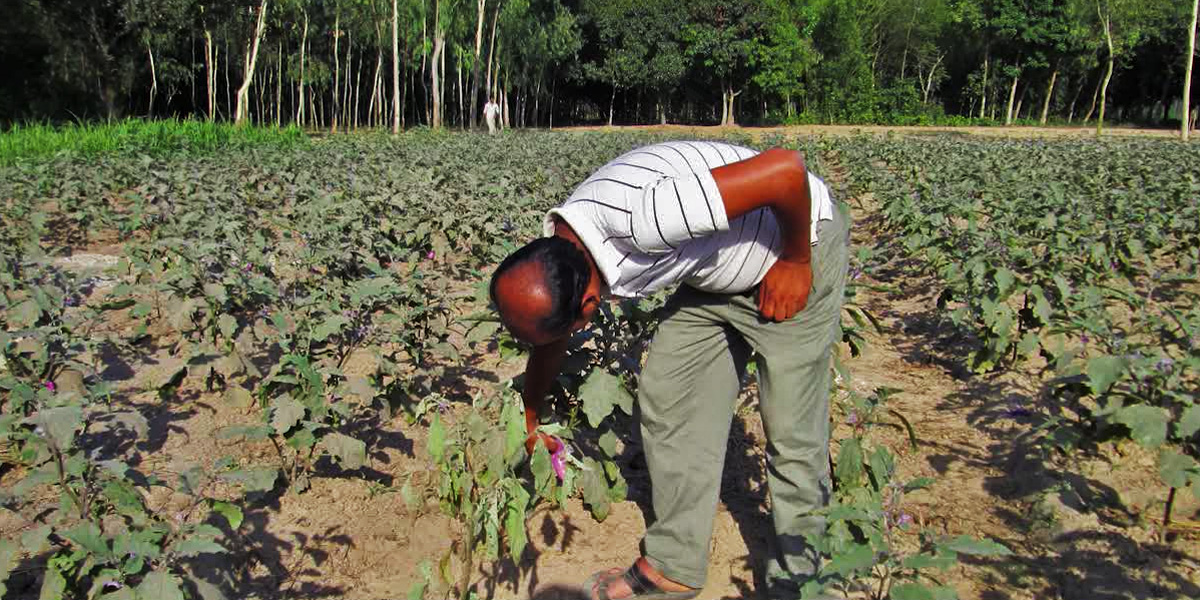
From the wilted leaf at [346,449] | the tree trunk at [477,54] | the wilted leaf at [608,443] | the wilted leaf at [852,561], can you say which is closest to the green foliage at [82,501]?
the wilted leaf at [346,449]

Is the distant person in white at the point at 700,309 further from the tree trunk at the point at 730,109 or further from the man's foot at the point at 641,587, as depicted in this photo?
the tree trunk at the point at 730,109

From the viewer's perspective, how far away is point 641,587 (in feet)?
8.23

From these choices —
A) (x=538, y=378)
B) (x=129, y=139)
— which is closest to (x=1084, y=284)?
(x=538, y=378)

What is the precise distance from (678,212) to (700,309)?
550 mm

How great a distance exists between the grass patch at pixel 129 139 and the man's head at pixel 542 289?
32.9 feet

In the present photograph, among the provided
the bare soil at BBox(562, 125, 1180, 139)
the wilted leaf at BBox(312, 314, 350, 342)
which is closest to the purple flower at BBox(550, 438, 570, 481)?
the wilted leaf at BBox(312, 314, 350, 342)

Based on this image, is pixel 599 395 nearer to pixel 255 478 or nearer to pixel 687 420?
pixel 687 420

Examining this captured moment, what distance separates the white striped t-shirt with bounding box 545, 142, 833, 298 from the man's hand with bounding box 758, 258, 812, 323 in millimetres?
34

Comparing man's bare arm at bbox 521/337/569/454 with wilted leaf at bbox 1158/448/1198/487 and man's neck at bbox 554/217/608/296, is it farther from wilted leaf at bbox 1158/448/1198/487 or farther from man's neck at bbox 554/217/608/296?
wilted leaf at bbox 1158/448/1198/487

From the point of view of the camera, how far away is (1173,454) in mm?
2334

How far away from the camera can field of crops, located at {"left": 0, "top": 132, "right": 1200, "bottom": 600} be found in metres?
2.14

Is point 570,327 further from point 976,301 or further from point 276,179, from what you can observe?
point 276,179

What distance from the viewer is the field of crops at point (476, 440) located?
2.14 meters

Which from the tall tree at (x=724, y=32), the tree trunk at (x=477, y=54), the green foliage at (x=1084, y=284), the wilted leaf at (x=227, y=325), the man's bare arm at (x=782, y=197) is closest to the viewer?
the man's bare arm at (x=782, y=197)
